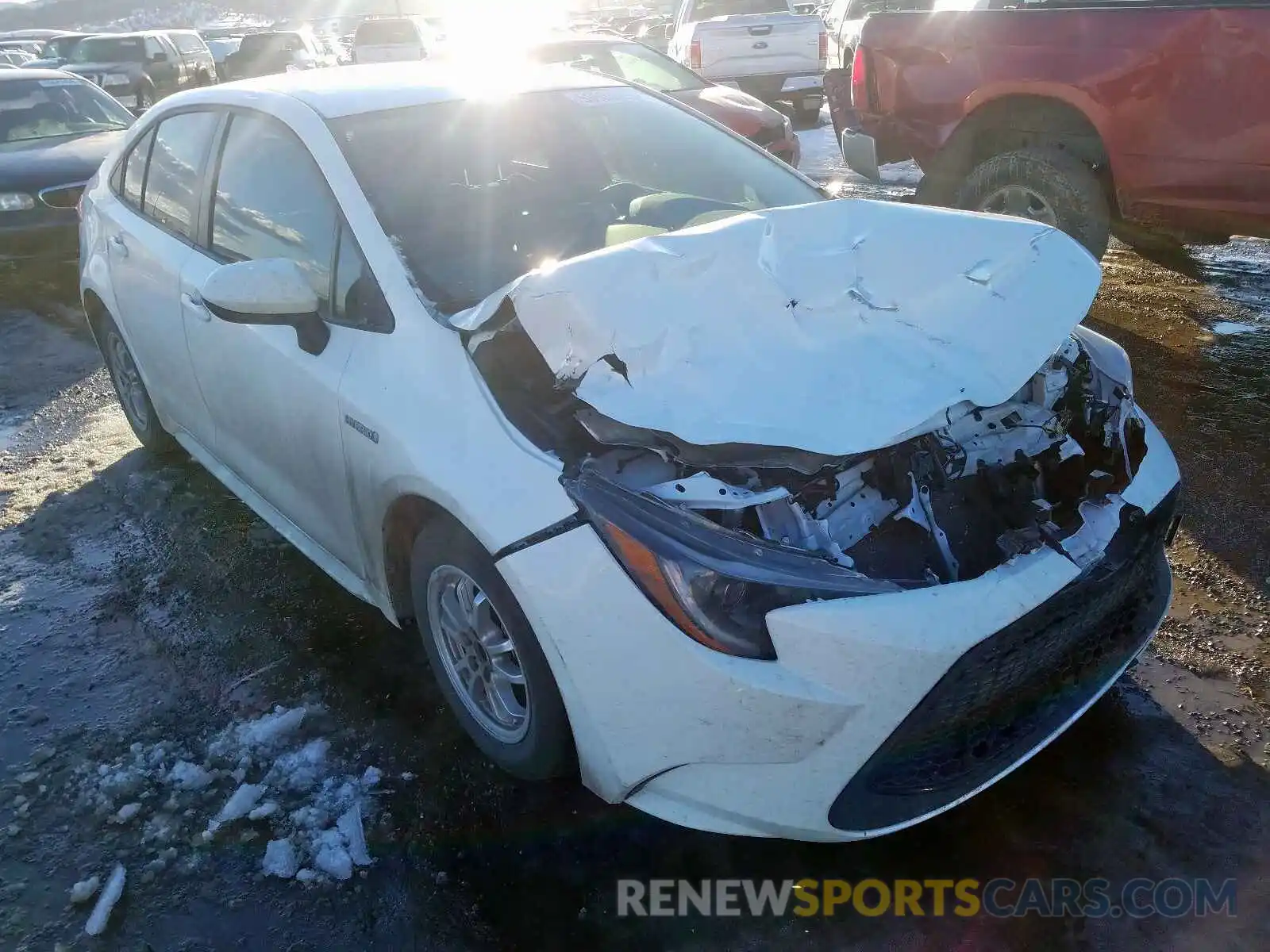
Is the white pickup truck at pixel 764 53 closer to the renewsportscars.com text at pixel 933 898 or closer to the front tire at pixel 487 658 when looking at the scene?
the front tire at pixel 487 658

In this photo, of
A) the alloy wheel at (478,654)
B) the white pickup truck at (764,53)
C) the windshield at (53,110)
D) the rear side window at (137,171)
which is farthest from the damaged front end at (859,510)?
the white pickup truck at (764,53)

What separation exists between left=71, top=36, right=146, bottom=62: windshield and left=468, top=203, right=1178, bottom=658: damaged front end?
19.6 m

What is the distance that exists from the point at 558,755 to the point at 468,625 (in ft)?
1.40

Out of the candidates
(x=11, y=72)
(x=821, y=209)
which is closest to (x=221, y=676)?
(x=821, y=209)

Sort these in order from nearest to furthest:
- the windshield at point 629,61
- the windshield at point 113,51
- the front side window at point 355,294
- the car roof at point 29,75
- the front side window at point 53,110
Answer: the front side window at point 355,294
the windshield at point 629,61
the front side window at point 53,110
the car roof at point 29,75
the windshield at point 113,51

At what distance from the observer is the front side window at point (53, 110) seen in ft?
28.1

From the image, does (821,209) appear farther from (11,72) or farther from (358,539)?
(11,72)

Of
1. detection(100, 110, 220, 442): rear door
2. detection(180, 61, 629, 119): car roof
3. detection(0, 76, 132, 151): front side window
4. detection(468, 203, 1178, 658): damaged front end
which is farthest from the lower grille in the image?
detection(0, 76, 132, 151): front side window

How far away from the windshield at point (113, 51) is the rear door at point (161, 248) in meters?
16.9

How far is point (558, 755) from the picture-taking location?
2.28m

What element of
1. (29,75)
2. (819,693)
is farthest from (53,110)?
(819,693)

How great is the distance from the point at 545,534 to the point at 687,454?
1.16 ft

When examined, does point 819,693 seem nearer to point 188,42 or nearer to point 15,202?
point 15,202

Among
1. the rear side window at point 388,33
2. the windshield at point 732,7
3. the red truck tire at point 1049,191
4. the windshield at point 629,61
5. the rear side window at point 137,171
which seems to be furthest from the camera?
the rear side window at point 388,33
